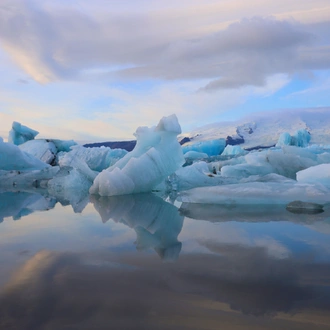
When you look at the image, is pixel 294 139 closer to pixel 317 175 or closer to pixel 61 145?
pixel 61 145

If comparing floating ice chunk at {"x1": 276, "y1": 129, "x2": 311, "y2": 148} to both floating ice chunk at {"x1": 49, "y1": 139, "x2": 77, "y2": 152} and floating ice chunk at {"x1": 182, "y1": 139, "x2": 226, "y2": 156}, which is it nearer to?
floating ice chunk at {"x1": 182, "y1": 139, "x2": 226, "y2": 156}

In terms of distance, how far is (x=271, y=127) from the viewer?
39.4 meters

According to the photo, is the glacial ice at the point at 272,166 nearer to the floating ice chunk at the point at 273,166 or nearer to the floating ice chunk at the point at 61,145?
the floating ice chunk at the point at 273,166

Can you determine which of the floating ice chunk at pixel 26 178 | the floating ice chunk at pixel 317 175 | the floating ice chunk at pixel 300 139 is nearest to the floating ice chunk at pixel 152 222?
the floating ice chunk at pixel 317 175

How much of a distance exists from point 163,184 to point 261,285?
5129 millimetres

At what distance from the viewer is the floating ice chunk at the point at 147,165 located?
5.58 m

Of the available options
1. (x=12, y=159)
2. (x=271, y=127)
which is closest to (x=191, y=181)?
(x=12, y=159)

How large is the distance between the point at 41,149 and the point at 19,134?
71.5 inches

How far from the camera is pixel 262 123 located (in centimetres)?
4122

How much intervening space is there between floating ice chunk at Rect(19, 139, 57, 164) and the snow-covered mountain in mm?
22036

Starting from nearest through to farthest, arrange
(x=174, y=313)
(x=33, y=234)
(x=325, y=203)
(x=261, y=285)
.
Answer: (x=174, y=313)
(x=261, y=285)
(x=33, y=234)
(x=325, y=203)

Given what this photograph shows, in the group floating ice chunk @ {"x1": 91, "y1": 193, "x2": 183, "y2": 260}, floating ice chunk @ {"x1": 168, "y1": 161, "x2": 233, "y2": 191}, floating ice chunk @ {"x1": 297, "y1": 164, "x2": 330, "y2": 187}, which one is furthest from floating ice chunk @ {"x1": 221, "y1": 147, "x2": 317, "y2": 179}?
floating ice chunk @ {"x1": 91, "y1": 193, "x2": 183, "y2": 260}

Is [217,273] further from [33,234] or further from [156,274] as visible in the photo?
[33,234]

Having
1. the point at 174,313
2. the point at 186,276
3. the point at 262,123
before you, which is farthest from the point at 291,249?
the point at 262,123
